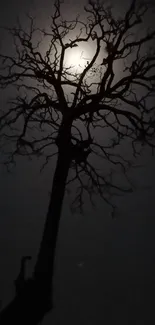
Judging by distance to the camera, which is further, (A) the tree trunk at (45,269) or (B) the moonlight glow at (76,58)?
(B) the moonlight glow at (76,58)

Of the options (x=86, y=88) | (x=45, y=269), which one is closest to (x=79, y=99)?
(x=86, y=88)

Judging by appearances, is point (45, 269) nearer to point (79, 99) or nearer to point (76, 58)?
point (79, 99)

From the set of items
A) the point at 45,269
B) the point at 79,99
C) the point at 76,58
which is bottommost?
the point at 45,269

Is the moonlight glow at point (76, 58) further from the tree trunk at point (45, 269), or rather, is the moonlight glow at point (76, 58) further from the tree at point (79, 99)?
the tree trunk at point (45, 269)

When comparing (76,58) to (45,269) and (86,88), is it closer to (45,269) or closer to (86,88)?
(86,88)

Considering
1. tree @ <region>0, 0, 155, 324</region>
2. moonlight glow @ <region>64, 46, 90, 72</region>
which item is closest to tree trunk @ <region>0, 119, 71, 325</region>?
tree @ <region>0, 0, 155, 324</region>

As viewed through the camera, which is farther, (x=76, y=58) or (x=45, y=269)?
(x=76, y=58)

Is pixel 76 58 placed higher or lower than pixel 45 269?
higher

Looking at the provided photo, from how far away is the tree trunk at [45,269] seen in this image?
31.8 inches

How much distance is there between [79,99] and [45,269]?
45 centimetres

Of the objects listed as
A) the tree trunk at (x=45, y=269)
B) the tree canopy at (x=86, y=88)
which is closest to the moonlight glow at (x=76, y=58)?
the tree canopy at (x=86, y=88)

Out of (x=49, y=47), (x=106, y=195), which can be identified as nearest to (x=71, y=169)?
(x=106, y=195)

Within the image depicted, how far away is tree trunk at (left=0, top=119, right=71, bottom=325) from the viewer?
81 cm

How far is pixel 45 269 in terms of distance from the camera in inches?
33.3
